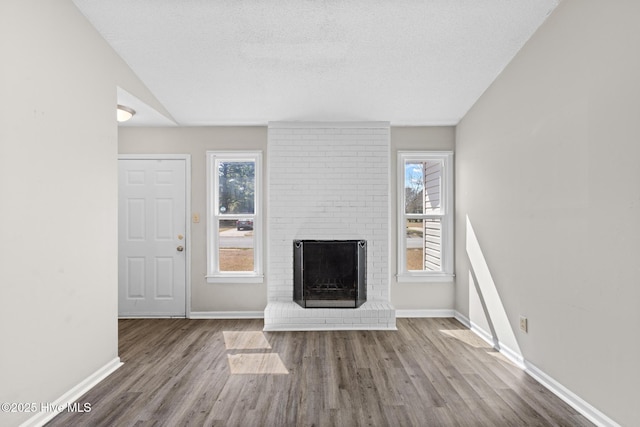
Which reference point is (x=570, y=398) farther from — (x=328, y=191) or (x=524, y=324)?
(x=328, y=191)

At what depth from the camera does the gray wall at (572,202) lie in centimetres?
200

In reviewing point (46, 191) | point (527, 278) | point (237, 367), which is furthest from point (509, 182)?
point (46, 191)

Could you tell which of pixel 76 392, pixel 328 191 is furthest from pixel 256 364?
pixel 328 191

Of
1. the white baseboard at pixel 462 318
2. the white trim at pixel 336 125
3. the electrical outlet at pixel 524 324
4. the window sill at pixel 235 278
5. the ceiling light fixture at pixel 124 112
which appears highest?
the white trim at pixel 336 125

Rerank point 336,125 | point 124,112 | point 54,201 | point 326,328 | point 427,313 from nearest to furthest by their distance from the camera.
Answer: point 54,201 < point 124,112 < point 326,328 < point 336,125 < point 427,313

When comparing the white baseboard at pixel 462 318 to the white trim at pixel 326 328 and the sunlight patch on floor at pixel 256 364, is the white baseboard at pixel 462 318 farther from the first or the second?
the sunlight patch on floor at pixel 256 364

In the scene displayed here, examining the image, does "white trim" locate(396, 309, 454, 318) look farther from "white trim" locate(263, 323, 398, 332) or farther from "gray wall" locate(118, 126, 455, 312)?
"white trim" locate(263, 323, 398, 332)

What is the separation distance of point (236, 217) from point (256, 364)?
2.00 meters

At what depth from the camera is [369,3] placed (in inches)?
98.8

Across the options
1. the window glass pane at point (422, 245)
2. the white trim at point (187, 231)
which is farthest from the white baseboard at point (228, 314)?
the window glass pane at point (422, 245)

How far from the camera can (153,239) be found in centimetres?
444

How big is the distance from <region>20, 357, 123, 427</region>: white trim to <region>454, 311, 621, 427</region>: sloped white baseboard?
3337 mm

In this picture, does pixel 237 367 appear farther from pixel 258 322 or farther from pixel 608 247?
pixel 608 247

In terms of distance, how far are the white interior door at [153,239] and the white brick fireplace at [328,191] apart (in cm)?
114
